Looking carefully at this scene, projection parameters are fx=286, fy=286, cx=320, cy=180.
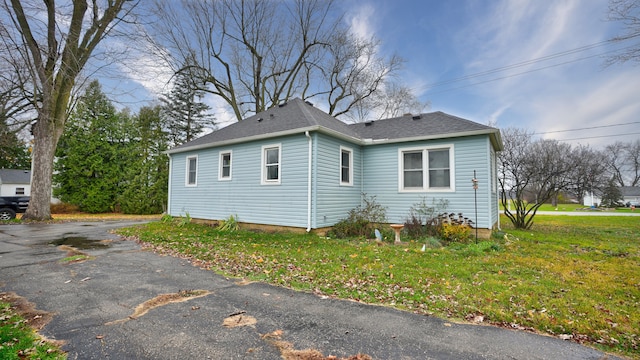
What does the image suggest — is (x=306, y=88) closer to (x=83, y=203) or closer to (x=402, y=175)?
(x=402, y=175)

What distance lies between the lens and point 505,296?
4.03 metres

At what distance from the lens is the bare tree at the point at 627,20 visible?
8.14 metres

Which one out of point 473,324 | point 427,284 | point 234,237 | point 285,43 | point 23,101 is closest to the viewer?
point 473,324

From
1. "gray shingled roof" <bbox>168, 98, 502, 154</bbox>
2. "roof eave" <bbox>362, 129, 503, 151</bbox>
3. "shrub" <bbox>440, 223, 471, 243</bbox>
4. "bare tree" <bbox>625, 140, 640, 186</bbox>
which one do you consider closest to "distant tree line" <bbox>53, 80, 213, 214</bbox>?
"gray shingled roof" <bbox>168, 98, 502, 154</bbox>

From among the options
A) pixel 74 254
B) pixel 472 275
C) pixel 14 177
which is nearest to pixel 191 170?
pixel 74 254

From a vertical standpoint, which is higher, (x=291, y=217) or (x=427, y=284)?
(x=291, y=217)

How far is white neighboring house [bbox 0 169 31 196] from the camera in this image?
97.5ft

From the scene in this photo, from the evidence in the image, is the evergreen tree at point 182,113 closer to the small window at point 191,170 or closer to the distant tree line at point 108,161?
the distant tree line at point 108,161

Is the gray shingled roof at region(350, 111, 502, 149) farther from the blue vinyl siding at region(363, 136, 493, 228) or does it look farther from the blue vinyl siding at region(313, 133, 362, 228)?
the blue vinyl siding at region(313, 133, 362, 228)

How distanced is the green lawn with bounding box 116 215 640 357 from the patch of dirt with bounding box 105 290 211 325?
1.06m

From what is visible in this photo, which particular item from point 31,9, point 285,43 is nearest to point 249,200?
point 31,9

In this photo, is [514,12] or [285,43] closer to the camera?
[514,12]

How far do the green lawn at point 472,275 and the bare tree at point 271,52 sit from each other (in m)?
16.1

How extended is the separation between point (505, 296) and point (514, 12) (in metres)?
13.6
